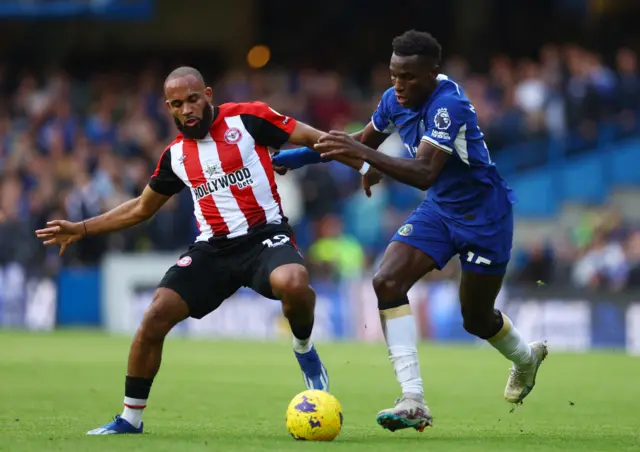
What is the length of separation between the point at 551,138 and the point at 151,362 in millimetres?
16249

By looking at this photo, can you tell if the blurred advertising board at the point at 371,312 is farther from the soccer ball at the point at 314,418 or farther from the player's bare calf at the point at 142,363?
the player's bare calf at the point at 142,363

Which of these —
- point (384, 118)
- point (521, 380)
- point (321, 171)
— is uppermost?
point (321, 171)

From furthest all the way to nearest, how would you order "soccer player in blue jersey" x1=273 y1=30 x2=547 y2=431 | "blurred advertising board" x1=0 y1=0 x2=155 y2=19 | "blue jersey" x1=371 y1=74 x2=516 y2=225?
1. "blurred advertising board" x1=0 y1=0 x2=155 y2=19
2. "blue jersey" x1=371 y1=74 x2=516 y2=225
3. "soccer player in blue jersey" x1=273 y1=30 x2=547 y2=431

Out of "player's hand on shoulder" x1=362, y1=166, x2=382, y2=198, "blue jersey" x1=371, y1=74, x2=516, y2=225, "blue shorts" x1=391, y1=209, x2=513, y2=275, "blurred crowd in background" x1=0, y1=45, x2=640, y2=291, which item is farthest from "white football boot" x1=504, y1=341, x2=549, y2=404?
"blurred crowd in background" x1=0, y1=45, x2=640, y2=291

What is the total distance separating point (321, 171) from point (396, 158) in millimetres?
15126

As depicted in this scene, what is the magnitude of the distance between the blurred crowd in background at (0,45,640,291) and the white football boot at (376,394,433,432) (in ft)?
39.8

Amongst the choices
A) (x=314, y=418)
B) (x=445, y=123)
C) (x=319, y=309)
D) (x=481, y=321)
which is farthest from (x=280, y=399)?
(x=319, y=309)

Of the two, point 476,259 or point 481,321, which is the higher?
point 476,259

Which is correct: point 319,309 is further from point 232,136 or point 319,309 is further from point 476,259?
point 232,136

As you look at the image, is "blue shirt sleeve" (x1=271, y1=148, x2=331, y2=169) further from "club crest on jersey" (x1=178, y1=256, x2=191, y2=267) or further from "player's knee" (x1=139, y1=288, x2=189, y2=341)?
"player's knee" (x1=139, y1=288, x2=189, y2=341)

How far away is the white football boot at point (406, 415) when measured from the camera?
26.1ft

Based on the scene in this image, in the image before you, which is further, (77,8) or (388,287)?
(77,8)

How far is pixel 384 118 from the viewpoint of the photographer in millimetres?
9133

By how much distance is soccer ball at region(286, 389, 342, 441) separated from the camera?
25.9ft
